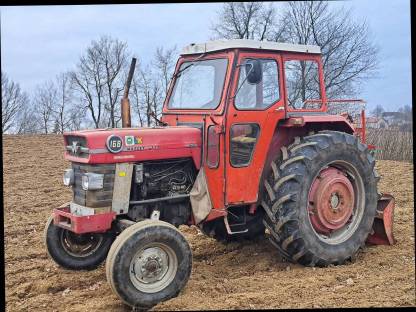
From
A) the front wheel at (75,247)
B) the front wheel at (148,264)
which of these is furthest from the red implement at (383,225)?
the front wheel at (75,247)

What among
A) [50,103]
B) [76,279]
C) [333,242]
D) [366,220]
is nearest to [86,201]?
[76,279]

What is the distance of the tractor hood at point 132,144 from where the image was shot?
498 cm

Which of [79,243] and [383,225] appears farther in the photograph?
[383,225]

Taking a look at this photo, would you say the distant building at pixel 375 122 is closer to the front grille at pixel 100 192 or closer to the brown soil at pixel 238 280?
the brown soil at pixel 238 280

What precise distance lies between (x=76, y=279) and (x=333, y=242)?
3.01m

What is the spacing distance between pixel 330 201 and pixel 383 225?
3.10 ft

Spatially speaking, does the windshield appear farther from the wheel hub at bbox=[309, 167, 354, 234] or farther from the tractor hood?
the wheel hub at bbox=[309, 167, 354, 234]

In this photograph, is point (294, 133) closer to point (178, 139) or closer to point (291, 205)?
point (291, 205)

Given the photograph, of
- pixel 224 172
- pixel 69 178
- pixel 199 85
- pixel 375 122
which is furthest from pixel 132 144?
pixel 375 122

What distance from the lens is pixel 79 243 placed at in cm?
578

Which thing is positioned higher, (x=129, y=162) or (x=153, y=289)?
(x=129, y=162)

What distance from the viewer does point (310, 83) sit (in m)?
6.34

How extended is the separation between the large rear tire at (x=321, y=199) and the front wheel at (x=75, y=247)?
6.46ft

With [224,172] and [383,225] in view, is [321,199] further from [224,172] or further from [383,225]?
[224,172]
